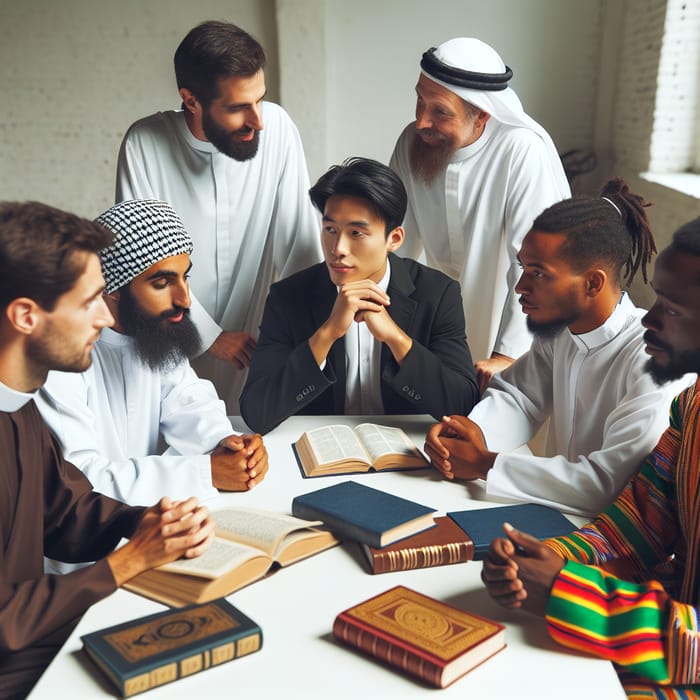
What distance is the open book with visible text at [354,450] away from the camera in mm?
2365

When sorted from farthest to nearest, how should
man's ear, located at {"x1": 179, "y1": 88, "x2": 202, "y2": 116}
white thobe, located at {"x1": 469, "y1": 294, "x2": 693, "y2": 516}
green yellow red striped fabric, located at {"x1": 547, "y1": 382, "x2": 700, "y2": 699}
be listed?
man's ear, located at {"x1": 179, "y1": 88, "x2": 202, "y2": 116} → white thobe, located at {"x1": 469, "y1": 294, "x2": 693, "y2": 516} → green yellow red striped fabric, located at {"x1": 547, "y1": 382, "x2": 700, "y2": 699}

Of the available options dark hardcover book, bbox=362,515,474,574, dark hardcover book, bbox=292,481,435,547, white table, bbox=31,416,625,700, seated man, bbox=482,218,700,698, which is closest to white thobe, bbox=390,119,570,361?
seated man, bbox=482,218,700,698

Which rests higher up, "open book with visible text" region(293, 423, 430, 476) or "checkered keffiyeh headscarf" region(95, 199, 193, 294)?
"checkered keffiyeh headscarf" region(95, 199, 193, 294)

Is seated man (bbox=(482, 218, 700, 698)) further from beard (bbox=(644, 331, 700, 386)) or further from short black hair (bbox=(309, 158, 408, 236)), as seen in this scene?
short black hair (bbox=(309, 158, 408, 236))

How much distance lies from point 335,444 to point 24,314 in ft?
3.50

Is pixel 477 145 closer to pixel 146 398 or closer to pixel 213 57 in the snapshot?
pixel 213 57

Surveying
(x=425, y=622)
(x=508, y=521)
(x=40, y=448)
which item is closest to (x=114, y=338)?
(x=40, y=448)

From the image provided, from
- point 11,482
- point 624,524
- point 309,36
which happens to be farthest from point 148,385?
point 309,36

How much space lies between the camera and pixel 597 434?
2.57 metres

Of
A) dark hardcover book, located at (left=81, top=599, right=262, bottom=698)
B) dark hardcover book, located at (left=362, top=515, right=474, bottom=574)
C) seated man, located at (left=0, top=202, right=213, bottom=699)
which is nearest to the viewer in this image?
dark hardcover book, located at (left=81, top=599, right=262, bottom=698)

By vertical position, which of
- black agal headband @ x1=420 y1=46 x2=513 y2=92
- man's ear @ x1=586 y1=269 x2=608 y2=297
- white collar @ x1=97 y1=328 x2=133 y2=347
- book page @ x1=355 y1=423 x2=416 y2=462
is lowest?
book page @ x1=355 y1=423 x2=416 y2=462

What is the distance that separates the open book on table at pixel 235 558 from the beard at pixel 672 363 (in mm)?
846

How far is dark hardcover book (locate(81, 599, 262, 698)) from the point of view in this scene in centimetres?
138

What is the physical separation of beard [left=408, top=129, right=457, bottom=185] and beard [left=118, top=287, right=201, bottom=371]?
63.3 inches
